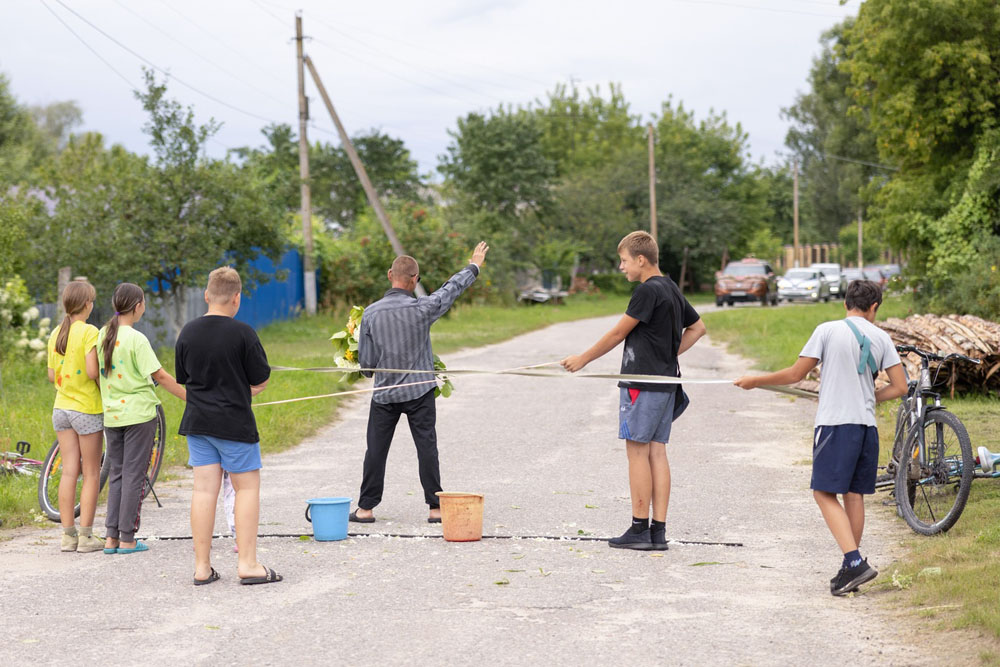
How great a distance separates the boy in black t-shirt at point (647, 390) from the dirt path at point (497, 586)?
247mm

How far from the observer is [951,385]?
1317 centimetres

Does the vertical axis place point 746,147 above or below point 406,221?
above

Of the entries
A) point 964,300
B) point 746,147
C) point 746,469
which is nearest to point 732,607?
point 746,469

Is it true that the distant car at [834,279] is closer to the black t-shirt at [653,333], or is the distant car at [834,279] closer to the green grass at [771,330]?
the green grass at [771,330]

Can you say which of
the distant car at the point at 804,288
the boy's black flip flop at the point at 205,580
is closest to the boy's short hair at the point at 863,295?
the boy's black flip flop at the point at 205,580

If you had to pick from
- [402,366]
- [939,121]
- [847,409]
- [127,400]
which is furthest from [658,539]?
[939,121]

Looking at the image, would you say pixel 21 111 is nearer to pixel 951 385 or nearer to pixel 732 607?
pixel 951 385

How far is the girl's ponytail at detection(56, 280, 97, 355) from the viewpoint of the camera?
23.3 feet

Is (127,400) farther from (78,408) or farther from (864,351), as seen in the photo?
(864,351)

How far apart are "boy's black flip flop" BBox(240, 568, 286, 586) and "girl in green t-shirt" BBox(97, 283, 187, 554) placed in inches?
45.3

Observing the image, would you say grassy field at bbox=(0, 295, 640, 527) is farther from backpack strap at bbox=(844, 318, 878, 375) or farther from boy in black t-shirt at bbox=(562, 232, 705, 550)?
backpack strap at bbox=(844, 318, 878, 375)

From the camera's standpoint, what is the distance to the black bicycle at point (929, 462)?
685 centimetres

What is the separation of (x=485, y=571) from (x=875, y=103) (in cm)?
2382

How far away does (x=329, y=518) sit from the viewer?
23.8 feet
